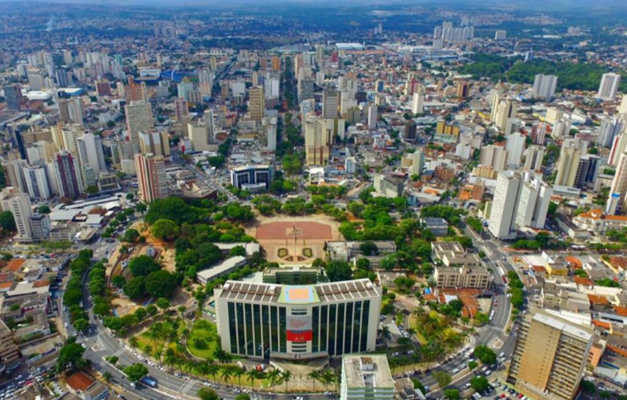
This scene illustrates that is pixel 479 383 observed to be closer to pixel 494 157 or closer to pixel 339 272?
pixel 339 272

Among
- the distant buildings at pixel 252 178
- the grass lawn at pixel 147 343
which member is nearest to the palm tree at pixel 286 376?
the grass lawn at pixel 147 343

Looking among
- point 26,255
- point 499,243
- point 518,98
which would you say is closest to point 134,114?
point 26,255

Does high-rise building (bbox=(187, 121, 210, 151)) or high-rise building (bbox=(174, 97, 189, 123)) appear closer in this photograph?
Answer: high-rise building (bbox=(187, 121, 210, 151))

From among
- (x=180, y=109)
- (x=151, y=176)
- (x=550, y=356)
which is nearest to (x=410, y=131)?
(x=180, y=109)

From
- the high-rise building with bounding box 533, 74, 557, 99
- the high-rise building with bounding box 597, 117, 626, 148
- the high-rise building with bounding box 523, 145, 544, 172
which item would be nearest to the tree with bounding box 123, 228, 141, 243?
the high-rise building with bounding box 523, 145, 544, 172

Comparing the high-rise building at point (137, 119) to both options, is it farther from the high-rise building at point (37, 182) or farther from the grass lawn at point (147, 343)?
the grass lawn at point (147, 343)

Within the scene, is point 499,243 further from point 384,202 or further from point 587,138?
point 587,138

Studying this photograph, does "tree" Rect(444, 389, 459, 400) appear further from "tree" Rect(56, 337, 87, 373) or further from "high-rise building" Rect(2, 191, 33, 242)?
"high-rise building" Rect(2, 191, 33, 242)
